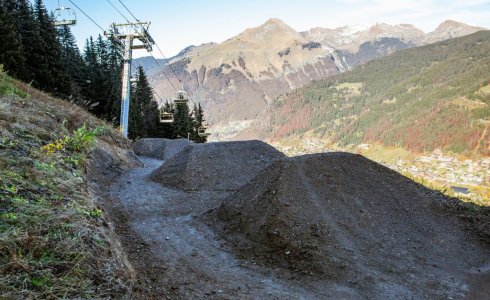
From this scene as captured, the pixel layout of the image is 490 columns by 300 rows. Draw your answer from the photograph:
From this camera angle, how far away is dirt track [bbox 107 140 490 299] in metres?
8.27

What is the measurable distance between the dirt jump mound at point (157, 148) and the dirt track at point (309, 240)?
20.9 meters

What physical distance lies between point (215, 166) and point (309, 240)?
10331 millimetres

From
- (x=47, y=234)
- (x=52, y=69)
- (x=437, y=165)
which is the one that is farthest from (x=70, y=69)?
(x=437, y=165)

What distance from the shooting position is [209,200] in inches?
583

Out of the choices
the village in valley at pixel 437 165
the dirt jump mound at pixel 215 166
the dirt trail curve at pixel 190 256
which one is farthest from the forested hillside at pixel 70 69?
the village in valley at pixel 437 165

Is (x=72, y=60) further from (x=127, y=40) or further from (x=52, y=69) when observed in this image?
(x=127, y=40)

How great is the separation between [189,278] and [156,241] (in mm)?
2355

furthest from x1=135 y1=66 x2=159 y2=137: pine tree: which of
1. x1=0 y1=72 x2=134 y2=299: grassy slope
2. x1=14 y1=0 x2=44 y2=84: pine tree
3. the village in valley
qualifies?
the village in valley

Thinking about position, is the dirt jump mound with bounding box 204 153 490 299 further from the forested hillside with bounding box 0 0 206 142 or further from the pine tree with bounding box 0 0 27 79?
the pine tree with bounding box 0 0 27 79

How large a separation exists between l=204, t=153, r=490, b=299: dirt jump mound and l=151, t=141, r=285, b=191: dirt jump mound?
5105 mm

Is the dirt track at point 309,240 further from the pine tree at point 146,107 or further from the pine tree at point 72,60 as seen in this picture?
the pine tree at point 146,107

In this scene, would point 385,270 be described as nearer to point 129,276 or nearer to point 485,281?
point 485,281

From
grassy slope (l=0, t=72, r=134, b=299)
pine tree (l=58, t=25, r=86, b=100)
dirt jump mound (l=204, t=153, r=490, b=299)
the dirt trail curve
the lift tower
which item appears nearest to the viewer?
grassy slope (l=0, t=72, r=134, b=299)

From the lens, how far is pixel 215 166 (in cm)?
1938
